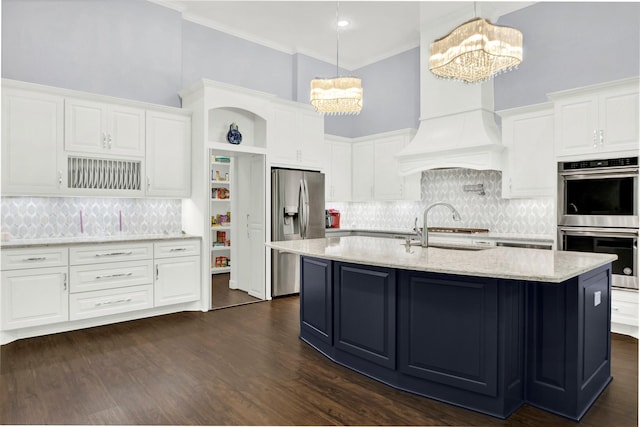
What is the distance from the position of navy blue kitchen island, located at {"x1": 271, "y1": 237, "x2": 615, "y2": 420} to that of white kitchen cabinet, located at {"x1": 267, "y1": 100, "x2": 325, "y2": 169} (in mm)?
2966

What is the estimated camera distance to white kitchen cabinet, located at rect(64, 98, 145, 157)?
425 centimetres

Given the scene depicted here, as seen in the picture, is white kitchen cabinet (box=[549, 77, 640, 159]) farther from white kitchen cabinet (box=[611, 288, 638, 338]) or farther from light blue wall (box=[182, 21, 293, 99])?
light blue wall (box=[182, 21, 293, 99])

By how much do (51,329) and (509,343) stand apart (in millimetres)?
4187

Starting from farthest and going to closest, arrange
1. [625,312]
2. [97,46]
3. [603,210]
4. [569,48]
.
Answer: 1. [569,48]
2. [97,46]
3. [603,210]
4. [625,312]

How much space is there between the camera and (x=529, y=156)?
4.92m

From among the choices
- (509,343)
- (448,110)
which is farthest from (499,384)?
(448,110)

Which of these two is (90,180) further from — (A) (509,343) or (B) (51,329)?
(A) (509,343)

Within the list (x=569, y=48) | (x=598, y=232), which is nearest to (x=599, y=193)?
(x=598, y=232)

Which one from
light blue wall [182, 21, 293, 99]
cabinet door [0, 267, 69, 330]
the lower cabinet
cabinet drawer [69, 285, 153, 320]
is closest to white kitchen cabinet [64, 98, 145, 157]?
the lower cabinet

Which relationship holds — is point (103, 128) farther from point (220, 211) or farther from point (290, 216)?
point (220, 211)

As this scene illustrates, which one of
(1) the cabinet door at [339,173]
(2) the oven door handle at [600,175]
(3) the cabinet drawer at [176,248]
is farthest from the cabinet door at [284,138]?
(2) the oven door handle at [600,175]

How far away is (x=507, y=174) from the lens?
515 centimetres

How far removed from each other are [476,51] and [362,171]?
4.18 metres

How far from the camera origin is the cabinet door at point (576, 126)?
13.7 ft
